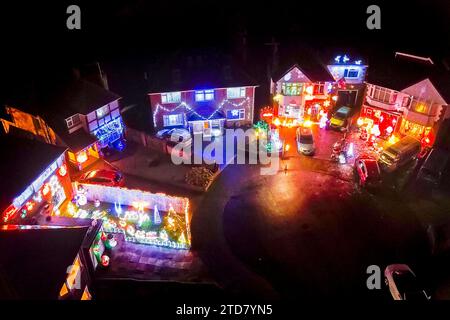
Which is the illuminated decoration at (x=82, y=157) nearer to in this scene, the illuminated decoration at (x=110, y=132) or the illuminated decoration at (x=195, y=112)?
the illuminated decoration at (x=110, y=132)

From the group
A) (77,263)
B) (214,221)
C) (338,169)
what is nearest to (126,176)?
(214,221)

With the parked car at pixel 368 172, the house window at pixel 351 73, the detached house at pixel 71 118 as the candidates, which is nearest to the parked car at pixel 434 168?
the parked car at pixel 368 172

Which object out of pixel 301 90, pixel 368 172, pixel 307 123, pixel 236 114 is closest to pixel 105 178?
pixel 236 114

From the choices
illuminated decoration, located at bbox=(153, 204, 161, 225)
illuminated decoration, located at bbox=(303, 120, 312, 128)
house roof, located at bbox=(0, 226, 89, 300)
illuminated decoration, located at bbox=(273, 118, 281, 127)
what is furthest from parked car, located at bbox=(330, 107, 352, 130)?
house roof, located at bbox=(0, 226, 89, 300)

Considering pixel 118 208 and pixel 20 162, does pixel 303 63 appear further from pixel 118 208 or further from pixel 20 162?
pixel 20 162

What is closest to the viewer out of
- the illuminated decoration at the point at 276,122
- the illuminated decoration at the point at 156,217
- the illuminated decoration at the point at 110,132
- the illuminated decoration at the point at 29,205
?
the illuminated decoration at the point at 29,205

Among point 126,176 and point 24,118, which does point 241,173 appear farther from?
point 24,118
